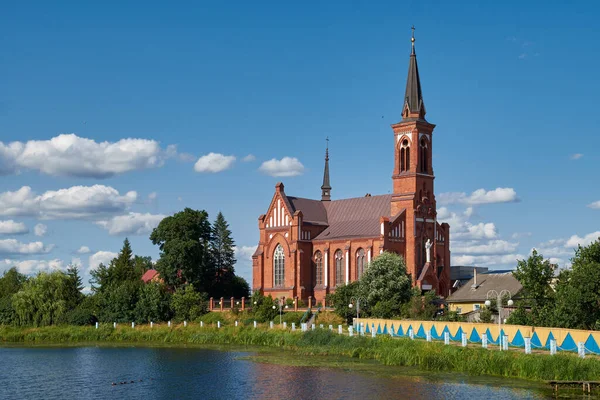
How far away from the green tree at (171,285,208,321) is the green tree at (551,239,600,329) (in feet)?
143

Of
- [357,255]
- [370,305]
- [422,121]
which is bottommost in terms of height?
[370,305]


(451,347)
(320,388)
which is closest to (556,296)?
(451,347)

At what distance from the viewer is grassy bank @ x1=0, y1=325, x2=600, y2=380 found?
129 ft

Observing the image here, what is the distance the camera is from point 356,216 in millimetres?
93188

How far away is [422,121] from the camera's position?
87062 mm

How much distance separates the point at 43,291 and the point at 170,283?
13.4 meters

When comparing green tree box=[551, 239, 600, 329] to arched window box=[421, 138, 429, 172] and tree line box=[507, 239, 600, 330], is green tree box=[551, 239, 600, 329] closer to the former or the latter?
tree line box=[507, 239, 600, 330]

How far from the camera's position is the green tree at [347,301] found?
238 feet

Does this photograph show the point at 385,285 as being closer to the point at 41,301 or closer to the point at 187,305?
the point at 187,305

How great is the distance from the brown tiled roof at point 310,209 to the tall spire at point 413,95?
16164 mm

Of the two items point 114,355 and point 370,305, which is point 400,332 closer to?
point 370,305

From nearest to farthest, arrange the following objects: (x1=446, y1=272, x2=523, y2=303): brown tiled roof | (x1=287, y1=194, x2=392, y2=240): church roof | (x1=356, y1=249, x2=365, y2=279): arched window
→ (x1=446, y1=272, x2=523, y2=303): brown tiled roof
(x1=356, y1=249, x2=365, y2=279): arched window
(x1=287, y1=194, x2=392, y2=240): church roof

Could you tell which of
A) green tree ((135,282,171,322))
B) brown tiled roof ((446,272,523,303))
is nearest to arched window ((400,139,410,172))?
brown tiled roof ((446,272,523,303))

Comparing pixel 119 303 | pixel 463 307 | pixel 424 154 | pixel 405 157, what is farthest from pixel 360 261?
pixel 119 303
